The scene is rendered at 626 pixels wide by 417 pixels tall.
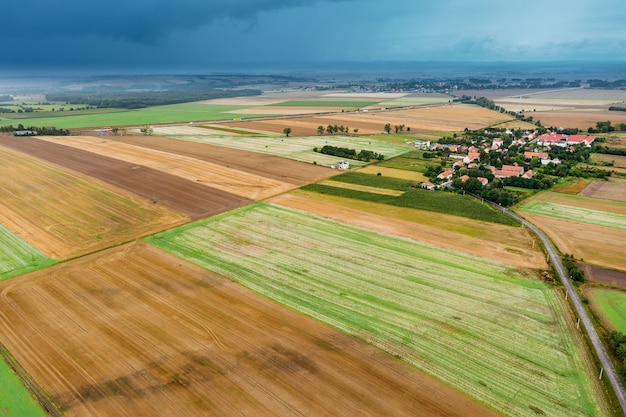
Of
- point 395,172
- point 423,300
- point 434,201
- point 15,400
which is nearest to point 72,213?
point 15,400

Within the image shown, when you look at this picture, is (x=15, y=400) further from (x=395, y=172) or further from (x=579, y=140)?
(x=579, y=140)

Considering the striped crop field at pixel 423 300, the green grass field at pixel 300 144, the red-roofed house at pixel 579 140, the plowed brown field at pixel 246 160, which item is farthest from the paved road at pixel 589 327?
the red-roofed house at pixel 579 140

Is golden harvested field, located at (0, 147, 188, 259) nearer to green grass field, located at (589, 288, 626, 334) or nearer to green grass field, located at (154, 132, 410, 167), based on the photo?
green grass field, located at (154, 132, 410, 167)

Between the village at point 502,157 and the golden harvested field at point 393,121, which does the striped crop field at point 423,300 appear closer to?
the village at point 502,157

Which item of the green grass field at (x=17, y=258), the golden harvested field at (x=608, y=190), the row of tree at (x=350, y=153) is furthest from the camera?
the row of tree at (x=350, y=153)

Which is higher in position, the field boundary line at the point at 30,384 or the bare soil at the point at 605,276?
the field boundary line at the point at 30,384

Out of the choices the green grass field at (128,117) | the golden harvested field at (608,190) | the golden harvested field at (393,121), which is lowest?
the golden harvested field at (608,190)

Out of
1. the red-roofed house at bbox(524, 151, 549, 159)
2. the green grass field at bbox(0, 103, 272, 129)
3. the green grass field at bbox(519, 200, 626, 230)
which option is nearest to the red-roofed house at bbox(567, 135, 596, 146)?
the red-roofed house at bbox(524, 151, 549, 159)
